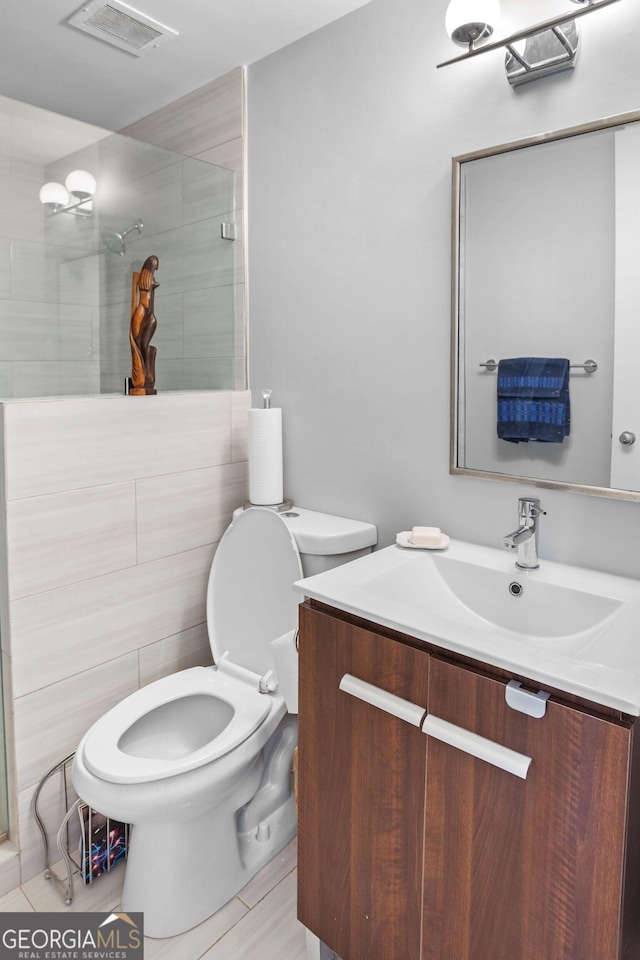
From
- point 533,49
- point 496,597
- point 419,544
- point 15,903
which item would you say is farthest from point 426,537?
point 15,903

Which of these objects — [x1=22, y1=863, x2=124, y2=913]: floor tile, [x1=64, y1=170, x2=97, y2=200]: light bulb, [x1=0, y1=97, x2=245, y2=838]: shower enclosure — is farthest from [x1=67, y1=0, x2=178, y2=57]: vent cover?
[x1=22, y1=863, x2=124, y2=913]: floor tile

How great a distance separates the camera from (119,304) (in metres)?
2.05

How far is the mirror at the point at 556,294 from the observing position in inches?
50.8

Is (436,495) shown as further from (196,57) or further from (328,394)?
(196,57)

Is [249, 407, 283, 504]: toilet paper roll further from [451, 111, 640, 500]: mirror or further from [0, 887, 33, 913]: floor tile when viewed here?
[0, 887, 33, 913]: floor tile

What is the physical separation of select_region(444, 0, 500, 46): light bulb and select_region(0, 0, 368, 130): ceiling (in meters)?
0.46

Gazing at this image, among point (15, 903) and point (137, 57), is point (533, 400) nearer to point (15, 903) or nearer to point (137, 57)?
point (137, 57)

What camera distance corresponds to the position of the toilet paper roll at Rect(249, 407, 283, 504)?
6.20ft

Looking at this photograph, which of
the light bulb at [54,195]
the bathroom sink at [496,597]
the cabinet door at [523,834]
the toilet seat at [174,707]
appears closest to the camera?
the cabinet door at [523,834]

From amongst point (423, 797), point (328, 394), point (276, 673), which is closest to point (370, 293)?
point (328, 394)

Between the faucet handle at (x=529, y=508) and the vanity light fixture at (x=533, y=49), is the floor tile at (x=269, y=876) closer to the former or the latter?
the faucet handle at (x=529, y=508)

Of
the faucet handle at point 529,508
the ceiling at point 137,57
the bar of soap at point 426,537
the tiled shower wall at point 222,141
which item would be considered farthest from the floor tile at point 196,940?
the ceiling at point 137,57

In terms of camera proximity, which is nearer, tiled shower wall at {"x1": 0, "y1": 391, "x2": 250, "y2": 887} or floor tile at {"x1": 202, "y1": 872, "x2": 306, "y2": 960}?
floor tile at {"x1": 202, "y1": 872, "x2": 306, "y2": 960}

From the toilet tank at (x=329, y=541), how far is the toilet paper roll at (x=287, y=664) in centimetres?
23
